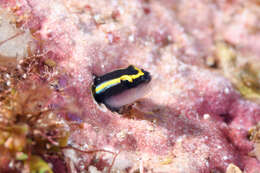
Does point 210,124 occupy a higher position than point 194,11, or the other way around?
point 194,11

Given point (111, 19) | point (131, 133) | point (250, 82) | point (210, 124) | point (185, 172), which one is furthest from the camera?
point (250, 82)

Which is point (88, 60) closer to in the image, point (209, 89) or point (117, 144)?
point (117, 144)

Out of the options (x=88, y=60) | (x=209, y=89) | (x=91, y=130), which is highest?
(x=88, y=60)

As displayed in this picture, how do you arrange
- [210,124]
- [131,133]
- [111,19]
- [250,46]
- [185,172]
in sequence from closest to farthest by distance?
[185,172] → [131,133] → [210,124] → [111,19] → [250,46]

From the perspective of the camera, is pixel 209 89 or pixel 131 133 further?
pixel 209 89

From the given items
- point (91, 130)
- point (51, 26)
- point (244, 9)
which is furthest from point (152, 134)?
point (244, 9)

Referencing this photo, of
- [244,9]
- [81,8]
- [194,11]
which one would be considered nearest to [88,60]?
[81,8]

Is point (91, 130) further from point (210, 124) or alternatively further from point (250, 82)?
point (250, 82)
